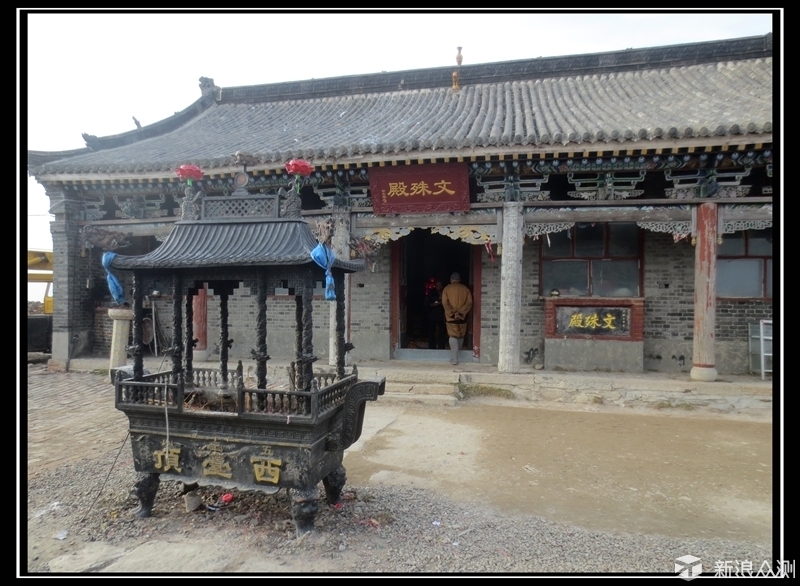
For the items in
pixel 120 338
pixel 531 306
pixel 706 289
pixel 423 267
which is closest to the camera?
pixel 706 289

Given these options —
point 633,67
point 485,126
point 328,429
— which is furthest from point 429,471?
point 633,67

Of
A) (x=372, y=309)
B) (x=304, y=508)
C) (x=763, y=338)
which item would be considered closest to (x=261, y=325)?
(x=304, y=508)

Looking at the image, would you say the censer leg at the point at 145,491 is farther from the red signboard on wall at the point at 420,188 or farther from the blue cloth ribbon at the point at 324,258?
the red signboard on wall at the point at 420,188

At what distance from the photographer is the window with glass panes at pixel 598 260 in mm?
8852

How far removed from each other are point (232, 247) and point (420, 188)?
4727 mm

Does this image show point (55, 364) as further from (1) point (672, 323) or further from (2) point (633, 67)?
(2) point (633, 67)

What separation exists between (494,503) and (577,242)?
20.1ft

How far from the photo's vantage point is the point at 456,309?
9086 millimetres

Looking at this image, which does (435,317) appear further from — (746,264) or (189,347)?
(189,347)

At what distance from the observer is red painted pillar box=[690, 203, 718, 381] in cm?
738

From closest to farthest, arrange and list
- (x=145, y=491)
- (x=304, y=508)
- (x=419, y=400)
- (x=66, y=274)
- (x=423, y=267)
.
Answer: (x=304, y=508)
(x=145, y=491)
(x=419, y=400)
(x=66, y=274)
(x=423, y=267)

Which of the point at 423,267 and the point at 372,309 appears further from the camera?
the point at 423,267

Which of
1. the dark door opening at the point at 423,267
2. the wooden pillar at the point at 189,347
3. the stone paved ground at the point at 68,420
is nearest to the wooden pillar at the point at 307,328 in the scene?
the wooden pillar at the point at 189,347

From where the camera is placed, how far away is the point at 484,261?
9539 millimetres
